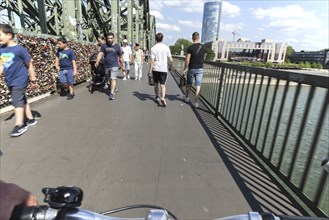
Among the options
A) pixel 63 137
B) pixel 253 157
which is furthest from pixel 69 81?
pixel 253 157

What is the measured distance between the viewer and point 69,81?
7.10m

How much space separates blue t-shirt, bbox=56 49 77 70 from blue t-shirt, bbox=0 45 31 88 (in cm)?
269

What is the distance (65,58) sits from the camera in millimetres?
6820

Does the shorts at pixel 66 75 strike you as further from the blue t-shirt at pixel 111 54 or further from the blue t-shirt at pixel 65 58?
the blue t-shirt at pixel 111 54

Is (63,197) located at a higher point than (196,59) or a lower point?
lower

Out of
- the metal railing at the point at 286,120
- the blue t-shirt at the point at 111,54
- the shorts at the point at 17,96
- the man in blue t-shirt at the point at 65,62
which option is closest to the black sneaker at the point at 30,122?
the shorts at the point at 17,96

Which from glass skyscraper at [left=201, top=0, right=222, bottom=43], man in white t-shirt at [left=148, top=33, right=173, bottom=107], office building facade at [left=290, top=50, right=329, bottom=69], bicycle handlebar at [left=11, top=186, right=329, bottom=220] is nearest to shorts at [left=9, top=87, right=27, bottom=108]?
man in white t-shirt at [left=148, top=33, right=173, bottom=107]

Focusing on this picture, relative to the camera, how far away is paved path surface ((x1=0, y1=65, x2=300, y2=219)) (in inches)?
103

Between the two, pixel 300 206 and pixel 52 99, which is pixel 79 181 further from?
pixel 52 99

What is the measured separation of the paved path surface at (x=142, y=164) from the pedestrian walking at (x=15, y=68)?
475mm

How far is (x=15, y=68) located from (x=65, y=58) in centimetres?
285

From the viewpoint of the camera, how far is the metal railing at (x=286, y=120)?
2.54m

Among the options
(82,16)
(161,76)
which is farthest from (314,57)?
(161,76)

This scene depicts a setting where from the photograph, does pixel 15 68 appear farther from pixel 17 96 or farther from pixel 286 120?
pixel 286 120
